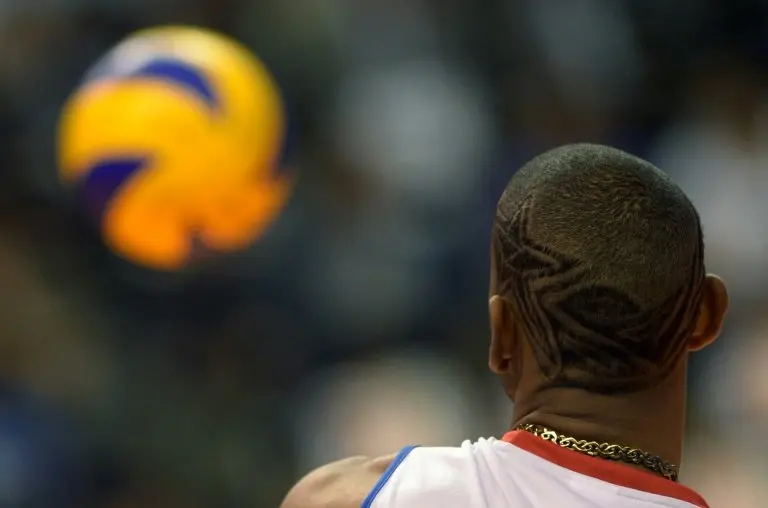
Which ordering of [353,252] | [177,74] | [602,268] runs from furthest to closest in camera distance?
1. [353,252]
2. [177,74]
3. [602,268]

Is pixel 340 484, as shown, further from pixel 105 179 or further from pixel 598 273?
pixel 105 179

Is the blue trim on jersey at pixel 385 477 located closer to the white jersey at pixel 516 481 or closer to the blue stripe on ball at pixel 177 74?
the white jersey at pixel 516 481

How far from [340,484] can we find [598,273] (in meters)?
0.21

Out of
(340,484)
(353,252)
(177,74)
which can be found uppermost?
(177,74)

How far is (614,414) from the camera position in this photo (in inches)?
30.8

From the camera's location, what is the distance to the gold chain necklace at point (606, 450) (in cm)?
78

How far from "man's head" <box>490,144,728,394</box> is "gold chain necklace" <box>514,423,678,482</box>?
0.11ft

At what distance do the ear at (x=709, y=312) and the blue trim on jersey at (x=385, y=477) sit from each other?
203 mm

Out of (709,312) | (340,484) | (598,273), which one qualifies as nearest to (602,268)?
(598,273)

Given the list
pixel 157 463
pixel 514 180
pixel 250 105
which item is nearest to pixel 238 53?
pixel 250 105

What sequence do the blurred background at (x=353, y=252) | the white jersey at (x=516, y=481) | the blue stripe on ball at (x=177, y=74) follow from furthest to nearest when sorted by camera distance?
the blurred background at (x=353, y=252), the blue stripe on ball at (x=177, y=74), the white jersey at (x=516, y=481)

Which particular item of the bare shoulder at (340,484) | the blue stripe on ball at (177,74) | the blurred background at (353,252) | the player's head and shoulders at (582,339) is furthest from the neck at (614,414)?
the blurred background at (353,252)

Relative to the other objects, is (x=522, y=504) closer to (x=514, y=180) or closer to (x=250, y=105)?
(x=514, y=180)

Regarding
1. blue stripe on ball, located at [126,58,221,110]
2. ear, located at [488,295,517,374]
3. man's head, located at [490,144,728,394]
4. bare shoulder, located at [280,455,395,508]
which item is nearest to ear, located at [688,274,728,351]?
man's head, located at [490,144,728,394]
